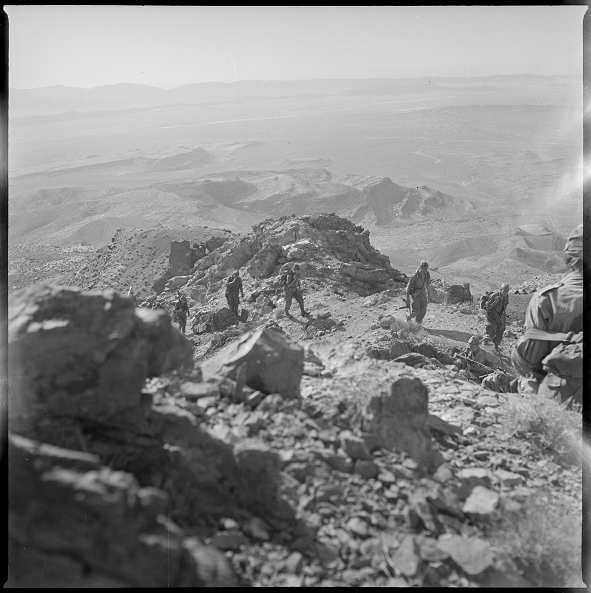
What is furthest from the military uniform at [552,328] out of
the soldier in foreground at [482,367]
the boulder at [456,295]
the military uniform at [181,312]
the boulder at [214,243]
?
the boulder at [214,243]

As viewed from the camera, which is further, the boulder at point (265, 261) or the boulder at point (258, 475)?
the boulder at point (265, 261)

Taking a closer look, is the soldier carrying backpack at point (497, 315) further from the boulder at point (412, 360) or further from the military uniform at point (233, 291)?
the military uniform at point (233, 291)

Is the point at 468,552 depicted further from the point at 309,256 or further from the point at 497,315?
the point at 309,256

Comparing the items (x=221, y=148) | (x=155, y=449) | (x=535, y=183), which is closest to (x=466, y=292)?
(x=155, y=449)

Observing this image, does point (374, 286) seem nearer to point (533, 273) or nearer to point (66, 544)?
point (66, 544)

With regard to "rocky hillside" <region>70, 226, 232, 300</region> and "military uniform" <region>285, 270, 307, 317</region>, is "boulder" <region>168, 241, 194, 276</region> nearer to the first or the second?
"rocky hillside" <region>70, 226, 232, 300</region>

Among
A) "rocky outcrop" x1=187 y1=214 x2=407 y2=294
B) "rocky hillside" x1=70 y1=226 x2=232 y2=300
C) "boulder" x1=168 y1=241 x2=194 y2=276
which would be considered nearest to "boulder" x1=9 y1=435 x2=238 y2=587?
"rocky outcrop" x1=187 y1=214 x2=407 y2=294
